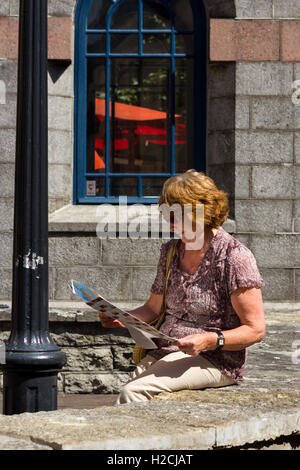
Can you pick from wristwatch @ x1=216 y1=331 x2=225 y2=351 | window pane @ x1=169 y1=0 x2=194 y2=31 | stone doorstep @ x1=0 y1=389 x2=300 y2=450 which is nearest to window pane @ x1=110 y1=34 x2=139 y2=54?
window pane @ x1=169 y1=0 x2=194 y2=31

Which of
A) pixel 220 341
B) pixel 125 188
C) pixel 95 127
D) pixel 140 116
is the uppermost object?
pixel 140 116

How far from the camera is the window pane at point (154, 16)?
9.83 metres

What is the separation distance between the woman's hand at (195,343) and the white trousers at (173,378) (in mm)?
190

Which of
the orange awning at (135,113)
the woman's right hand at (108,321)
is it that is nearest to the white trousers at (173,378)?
the woman's right hand at (108,321)

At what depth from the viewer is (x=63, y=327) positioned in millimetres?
8023

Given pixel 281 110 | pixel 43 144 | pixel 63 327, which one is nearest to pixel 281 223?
pixel 281 110

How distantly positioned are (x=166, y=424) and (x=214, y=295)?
93cm

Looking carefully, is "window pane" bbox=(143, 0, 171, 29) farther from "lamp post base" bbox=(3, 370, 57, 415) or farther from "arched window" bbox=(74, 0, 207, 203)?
"lamp post base" bbox=(3, 370, 57, 415)

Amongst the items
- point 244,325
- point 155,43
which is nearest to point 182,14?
point 155,43

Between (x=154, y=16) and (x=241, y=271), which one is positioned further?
(x=154, y=16)

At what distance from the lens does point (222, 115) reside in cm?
955

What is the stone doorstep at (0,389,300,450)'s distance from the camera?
293 cm

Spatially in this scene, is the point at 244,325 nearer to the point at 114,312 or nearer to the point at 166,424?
the point at 114,312

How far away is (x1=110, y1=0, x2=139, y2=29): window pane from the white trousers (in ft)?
21.0
